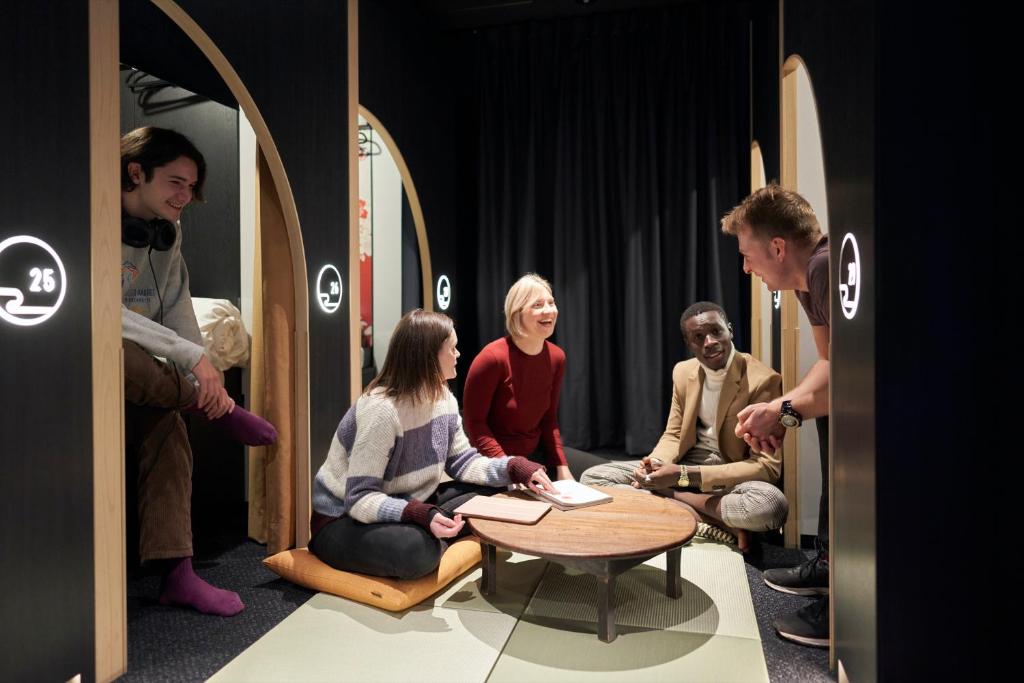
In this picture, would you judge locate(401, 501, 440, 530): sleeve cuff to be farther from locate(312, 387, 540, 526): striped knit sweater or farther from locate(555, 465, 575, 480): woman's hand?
locate(555, 465, 575, 480): woman's hand

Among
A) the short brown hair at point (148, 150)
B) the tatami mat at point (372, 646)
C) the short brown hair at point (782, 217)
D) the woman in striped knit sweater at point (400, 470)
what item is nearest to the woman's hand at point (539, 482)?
the woman in striped knit sweater at point (400, 470)

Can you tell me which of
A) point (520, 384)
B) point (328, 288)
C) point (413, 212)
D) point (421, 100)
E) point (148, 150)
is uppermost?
point (421, 100)

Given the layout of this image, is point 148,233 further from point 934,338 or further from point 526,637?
point 934,338

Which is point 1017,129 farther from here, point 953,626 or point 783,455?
point 783,455

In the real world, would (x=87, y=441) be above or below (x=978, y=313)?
below

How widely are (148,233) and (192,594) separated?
4.00ft

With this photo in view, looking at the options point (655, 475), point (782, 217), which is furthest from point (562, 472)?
point (782, 217)

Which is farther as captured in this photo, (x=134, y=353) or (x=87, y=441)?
(x=134, y=353)

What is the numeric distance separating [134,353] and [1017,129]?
93.9 inches

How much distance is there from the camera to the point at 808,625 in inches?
82.2

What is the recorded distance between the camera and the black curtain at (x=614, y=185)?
443cm

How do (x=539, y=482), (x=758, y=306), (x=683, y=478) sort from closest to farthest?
(x=539, y=482) < (x=683, y=478) < (x=758, y=306)

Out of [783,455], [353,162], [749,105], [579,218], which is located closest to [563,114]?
[579,218]

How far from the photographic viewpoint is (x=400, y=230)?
4328mm
